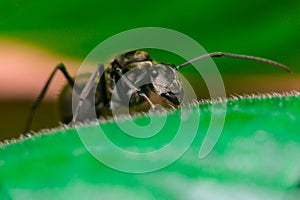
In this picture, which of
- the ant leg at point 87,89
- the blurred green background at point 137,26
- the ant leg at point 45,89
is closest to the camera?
the ant leg at point 87,89

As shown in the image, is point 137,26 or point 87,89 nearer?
point 87,89

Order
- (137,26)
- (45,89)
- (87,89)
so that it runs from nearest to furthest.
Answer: (87,89)
(45,89)
(137,26)

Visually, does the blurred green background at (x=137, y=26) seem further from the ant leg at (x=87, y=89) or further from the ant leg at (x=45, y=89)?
the ant leg at (x=87, y=89)

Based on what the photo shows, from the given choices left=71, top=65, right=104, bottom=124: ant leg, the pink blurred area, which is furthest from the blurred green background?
left=71, top=65, right=104, bottom=124: ant leg

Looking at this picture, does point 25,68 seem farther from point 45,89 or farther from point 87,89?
point 87,89

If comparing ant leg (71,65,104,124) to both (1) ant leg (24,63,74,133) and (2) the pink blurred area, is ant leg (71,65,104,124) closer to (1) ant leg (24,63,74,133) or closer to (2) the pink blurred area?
(1) ant leg (24,63,74,133)

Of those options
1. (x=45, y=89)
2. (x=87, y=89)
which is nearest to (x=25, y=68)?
(x=45, y=89)

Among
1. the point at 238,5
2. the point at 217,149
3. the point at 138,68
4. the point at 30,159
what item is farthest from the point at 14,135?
the point at 217,149

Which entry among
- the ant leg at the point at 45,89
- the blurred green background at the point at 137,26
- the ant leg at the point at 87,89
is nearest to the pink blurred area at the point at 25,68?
the blurred green background at the point at 137,26
